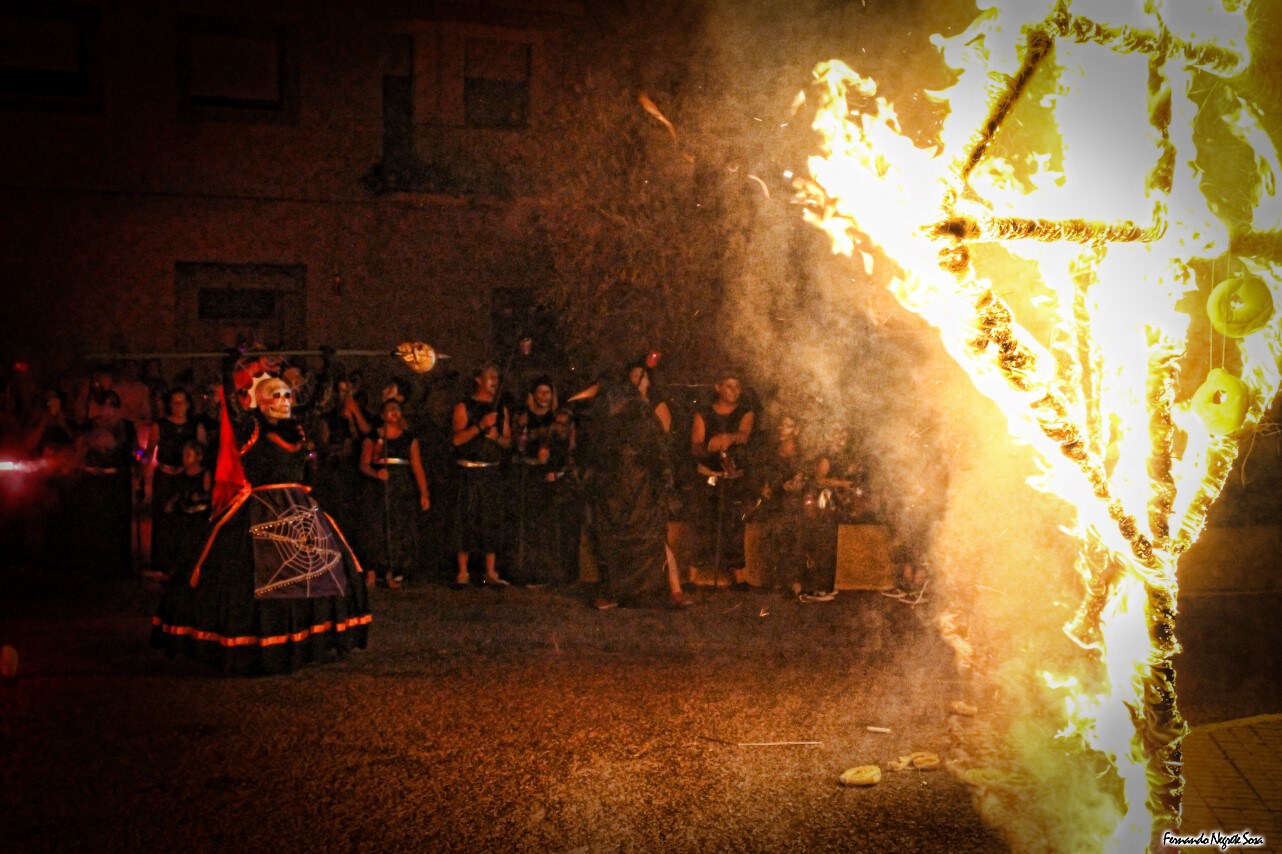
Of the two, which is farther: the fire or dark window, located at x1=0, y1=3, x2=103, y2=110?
dark window, located at x1=0, y1=3, x2=103, y2=110

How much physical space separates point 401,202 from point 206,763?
12080mm

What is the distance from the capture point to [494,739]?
18.3 feet

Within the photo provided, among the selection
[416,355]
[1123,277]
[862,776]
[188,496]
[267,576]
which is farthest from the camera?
[188,496]

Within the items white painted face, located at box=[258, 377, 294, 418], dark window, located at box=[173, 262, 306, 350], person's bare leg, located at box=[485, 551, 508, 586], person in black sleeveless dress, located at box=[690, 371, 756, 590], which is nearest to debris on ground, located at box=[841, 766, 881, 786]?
white painted face, located at box=[258, 377, 294, 418]

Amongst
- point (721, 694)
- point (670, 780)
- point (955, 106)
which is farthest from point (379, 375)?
point (955, 106)

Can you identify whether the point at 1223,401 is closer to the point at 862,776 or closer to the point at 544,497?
the point at 862,776

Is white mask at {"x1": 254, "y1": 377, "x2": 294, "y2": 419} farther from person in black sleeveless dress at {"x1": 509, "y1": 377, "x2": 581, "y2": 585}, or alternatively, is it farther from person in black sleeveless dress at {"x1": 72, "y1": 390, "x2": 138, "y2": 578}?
person in black sleeveless dress at {"x1": 72, "y1": 390, "x2": 138, "y2": 578}

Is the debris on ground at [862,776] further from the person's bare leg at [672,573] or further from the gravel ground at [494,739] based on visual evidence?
the person's bare leg at [672,573]

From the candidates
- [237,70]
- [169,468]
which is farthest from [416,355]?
[237,70]

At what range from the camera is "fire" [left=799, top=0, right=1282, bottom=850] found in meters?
3.41

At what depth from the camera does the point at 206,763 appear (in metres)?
5.18

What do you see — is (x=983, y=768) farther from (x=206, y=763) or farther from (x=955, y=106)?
(x=206, y=763)

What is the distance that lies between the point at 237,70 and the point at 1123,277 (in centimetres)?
1505

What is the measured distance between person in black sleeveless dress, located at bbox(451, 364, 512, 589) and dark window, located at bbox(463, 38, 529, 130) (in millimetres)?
7951
